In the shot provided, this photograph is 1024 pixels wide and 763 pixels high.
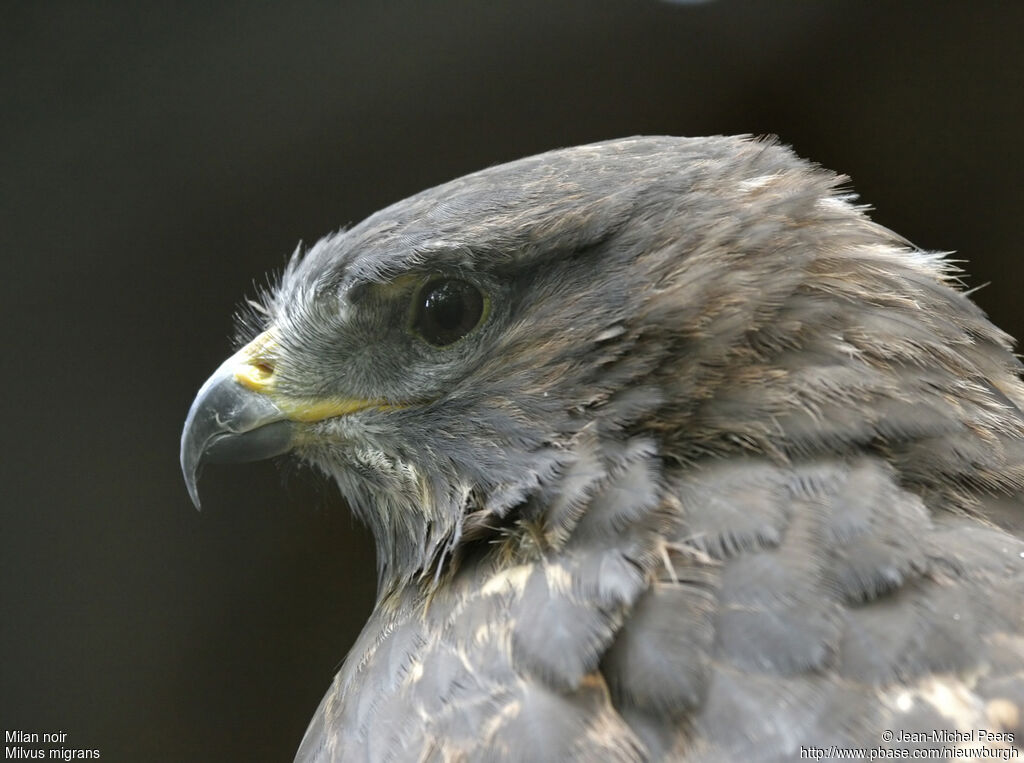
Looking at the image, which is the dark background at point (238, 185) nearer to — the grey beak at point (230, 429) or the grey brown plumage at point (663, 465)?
the grey beak at point (230, 429)

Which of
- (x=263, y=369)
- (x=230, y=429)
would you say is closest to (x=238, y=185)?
(x=263, y=369)

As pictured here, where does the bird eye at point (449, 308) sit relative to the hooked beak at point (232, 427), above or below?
above

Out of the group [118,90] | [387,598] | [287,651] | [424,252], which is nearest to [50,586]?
[287,651]

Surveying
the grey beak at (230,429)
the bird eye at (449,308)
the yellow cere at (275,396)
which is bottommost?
the grey beak at (230,429)

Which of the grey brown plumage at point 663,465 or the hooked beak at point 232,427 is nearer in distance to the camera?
the grey brown plumage at point 663,465

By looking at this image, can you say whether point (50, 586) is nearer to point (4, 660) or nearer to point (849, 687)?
point (4, 660)

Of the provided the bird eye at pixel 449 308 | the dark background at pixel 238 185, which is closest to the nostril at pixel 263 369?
the bird eye at pixel 449 308

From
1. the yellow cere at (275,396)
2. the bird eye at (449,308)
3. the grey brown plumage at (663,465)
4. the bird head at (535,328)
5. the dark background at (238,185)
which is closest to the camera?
the grey brown plumage at (663,465)
